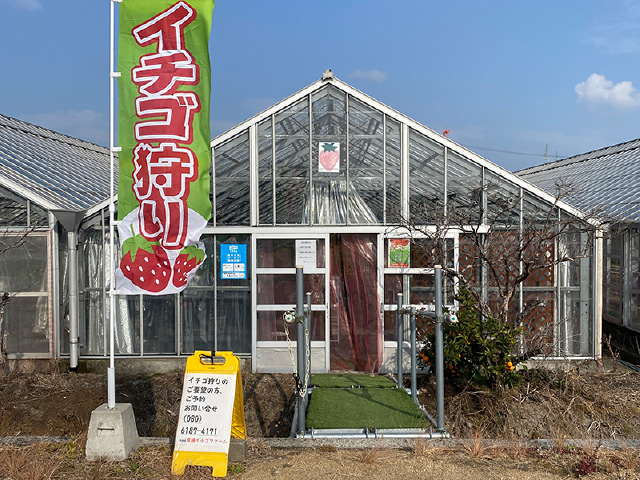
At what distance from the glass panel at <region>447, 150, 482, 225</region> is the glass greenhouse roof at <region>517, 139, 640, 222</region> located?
4.17 feet

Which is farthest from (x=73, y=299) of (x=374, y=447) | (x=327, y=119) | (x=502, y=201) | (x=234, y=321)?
(x=502, y=201)

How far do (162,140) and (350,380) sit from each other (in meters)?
4.71

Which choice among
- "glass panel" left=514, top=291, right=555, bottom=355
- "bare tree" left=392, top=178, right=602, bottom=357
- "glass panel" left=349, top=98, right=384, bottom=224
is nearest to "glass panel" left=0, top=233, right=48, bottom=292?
"glass panel" left=349, top=98, right=384, bottom=224

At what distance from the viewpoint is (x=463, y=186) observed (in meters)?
9.18

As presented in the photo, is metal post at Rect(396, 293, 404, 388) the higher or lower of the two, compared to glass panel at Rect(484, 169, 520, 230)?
lower

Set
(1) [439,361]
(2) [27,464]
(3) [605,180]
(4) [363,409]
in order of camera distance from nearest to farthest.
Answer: (2) [27,464] < (1) [439,361] < (4) [363,409] < (3) [605,180]

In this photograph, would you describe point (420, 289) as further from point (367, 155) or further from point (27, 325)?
point (27, 325)

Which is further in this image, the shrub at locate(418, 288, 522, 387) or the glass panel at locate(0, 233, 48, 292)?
the glass panel at locate(0, 233, 48, 292)

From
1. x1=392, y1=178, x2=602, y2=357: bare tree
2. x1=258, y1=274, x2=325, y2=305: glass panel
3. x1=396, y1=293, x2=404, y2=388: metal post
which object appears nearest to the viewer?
x1=396, y1=293, x2=404, y2=388: metal post

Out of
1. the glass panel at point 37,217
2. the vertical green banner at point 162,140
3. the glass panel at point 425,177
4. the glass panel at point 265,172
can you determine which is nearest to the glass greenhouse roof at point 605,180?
the glass panel at point 425,177

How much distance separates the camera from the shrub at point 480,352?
7422 mm

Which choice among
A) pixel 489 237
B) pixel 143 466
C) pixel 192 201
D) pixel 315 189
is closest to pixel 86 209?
pixel 315 189

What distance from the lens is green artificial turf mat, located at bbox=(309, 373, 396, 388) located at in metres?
8.14

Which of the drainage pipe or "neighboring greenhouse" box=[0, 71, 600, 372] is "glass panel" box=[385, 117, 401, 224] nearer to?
"neighboring greenhouse" box=[0, 71, 600, 372]
